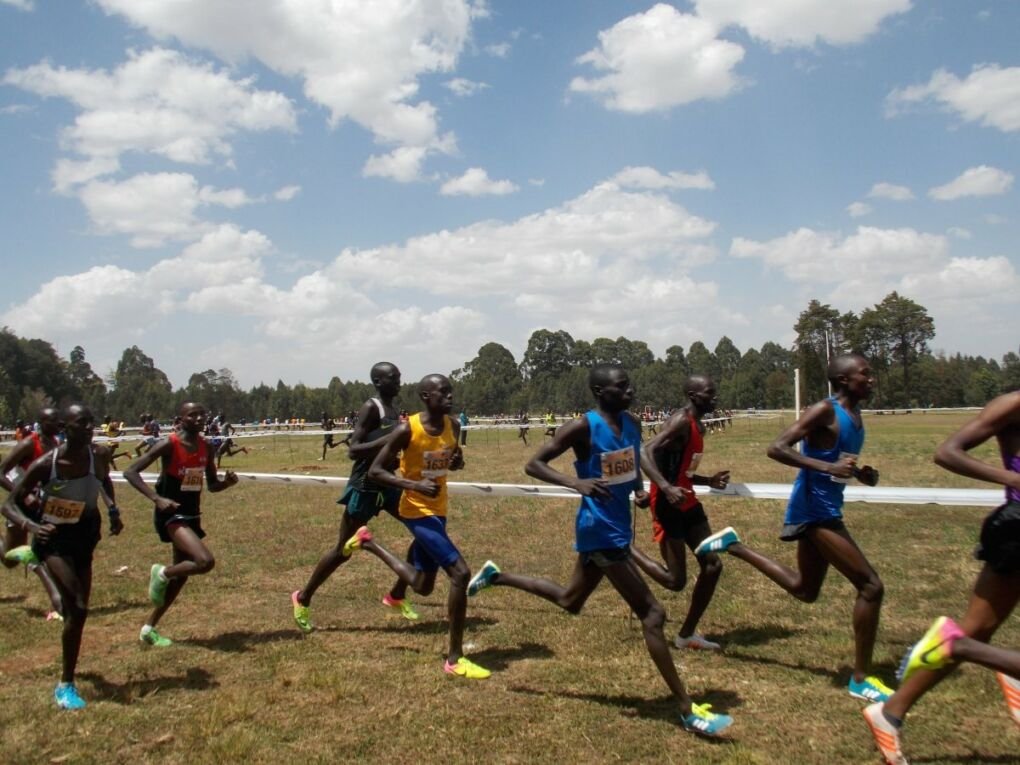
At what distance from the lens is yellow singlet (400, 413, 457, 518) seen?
584cm

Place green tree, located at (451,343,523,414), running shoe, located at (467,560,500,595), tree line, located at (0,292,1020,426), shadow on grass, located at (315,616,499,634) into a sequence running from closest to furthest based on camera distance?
running shoe, located at (467,560,500,595), shadow on grass, located at (315,616,499,634), tree line, located at (0,292,1020,426), green tree, located at (451,343,523,414)

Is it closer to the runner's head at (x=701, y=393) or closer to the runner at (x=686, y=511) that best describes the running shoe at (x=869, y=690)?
the runner at (x=686, y=511)

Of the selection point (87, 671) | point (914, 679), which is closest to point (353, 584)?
point (87, 671)

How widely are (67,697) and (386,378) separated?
330cm

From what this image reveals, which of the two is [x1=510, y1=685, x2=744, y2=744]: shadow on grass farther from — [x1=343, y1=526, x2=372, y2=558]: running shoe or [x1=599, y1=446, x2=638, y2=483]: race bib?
[x1=343, y1=526, x2=372, y2=558]: running shoe

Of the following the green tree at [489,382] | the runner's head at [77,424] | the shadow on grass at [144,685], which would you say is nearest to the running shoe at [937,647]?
the shadow on grass at [144,685]

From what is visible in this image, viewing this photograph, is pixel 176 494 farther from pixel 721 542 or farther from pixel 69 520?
pixel 721 542

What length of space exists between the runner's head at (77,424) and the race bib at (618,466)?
11.7ft

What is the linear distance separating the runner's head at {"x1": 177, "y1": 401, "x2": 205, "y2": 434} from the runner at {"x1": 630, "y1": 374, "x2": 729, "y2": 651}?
3.70 meters

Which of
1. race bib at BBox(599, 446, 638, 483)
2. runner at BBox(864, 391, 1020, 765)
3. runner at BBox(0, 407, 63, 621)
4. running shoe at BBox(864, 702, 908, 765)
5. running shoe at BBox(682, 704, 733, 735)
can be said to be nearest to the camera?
runner at BBox(864, 391, 1020, 765)

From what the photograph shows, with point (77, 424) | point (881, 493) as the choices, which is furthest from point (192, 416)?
point (881, 493)

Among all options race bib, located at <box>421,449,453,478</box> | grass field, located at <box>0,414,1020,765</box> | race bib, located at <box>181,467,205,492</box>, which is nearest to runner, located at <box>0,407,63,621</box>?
grass field, located at <box>0,414,1020,765</box>

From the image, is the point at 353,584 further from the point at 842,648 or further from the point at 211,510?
the point at 211,510

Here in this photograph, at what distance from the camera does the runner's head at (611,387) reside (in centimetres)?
486
